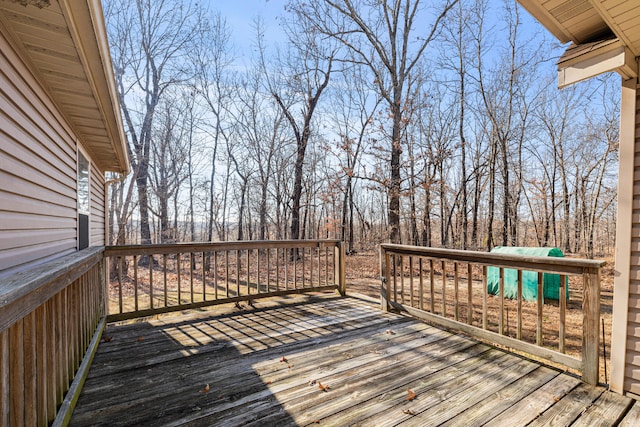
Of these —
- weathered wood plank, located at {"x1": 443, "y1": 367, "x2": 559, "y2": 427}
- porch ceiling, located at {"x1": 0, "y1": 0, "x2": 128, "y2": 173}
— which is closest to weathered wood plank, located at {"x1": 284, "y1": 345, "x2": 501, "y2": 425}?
weathered wood plank, located at {"x1": 443, "y1": 367, "x2": 559, "y2": 427}

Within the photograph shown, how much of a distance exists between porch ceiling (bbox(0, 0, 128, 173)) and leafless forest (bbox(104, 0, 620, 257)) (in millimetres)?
8038

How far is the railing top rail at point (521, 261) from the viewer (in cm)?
239

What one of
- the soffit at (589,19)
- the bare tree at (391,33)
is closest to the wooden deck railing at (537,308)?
the soffit at (589,19)

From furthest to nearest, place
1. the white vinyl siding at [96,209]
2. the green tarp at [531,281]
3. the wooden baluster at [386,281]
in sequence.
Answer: the green tarp at [531,281] → the white vinyl siding at [96,209] → the wooden baluster at [386,281]

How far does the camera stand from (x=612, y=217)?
16188mm

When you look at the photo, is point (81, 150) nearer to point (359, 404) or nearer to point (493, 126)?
point (359, 404)

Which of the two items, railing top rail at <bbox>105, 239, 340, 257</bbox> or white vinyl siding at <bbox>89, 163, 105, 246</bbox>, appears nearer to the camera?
railing top rail at <bbox>105, 239, 340, 257</bbox>

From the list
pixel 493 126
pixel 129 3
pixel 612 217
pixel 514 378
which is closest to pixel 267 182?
pixel 129 3

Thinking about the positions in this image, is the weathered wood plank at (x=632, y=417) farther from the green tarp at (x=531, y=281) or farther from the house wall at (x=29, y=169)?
the green tarp at (x=531, y=281)

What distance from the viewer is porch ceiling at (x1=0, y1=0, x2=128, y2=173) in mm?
1744

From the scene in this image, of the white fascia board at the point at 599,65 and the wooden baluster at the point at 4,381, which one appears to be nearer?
the wooden baluster at the point at 4,381

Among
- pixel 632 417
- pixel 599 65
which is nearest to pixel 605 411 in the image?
pixel 632 417

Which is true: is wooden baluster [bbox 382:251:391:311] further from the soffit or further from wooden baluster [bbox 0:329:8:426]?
wooden baluster [bbox 0:329:8:426]

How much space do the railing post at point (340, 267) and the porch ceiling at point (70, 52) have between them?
11.8 feet
